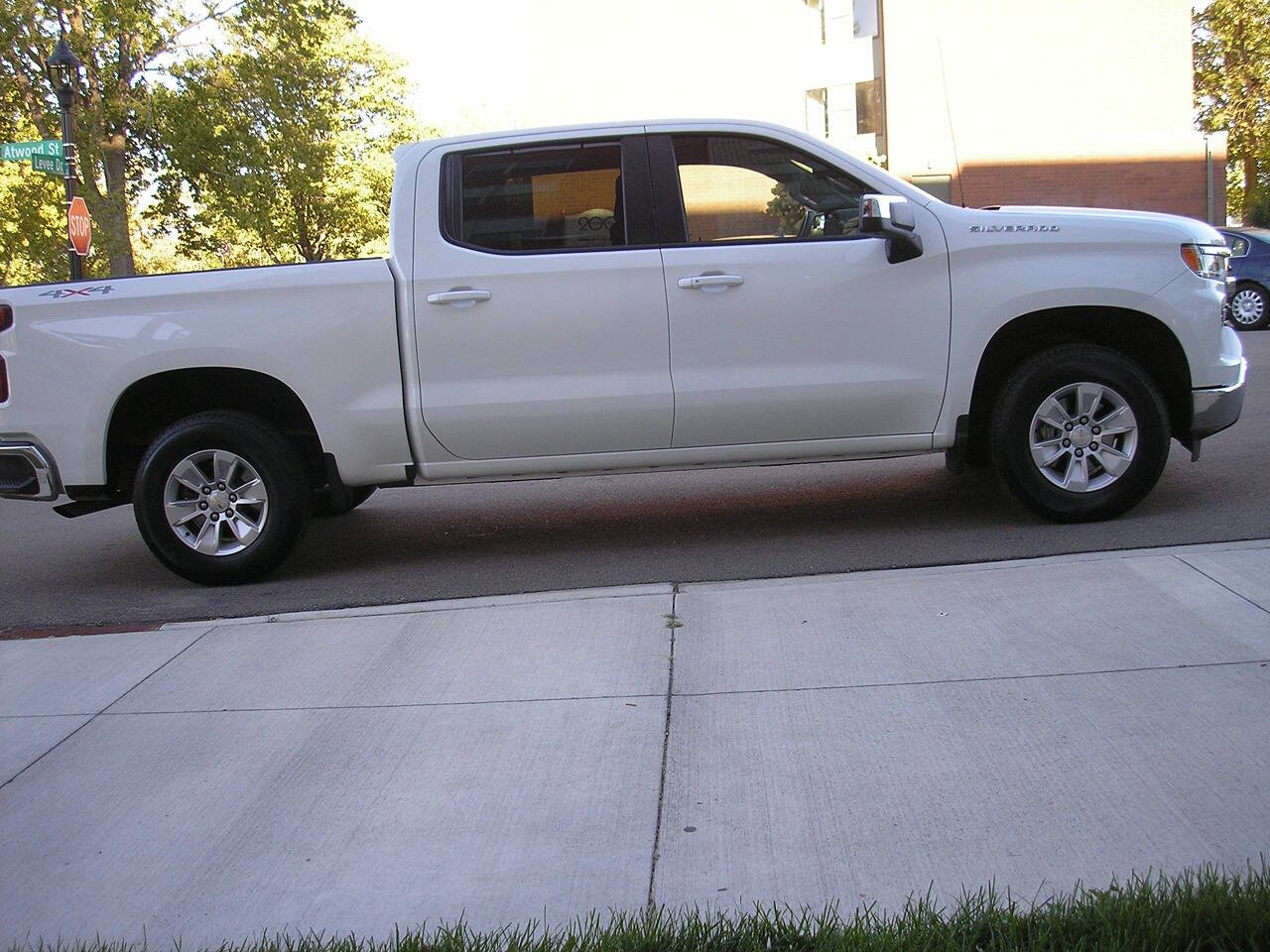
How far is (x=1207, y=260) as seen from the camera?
6391 millimetres

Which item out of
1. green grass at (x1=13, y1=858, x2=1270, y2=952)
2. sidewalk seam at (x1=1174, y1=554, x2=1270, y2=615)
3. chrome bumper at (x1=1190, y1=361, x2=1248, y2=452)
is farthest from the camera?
chrome bumper at (x1=1190, y1=361, x2=1248, y2=452)

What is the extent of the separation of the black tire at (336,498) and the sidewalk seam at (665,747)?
6.02ft

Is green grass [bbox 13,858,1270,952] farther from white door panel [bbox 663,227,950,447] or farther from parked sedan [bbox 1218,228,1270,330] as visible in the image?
parked sedan [bbox 1218,228,1270,330]

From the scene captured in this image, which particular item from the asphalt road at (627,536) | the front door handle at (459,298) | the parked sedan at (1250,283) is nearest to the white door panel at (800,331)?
the asphalt road at (627,536)

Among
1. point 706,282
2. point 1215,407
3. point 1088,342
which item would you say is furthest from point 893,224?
point 1215,407

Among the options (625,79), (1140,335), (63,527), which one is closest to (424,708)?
(1140,335)

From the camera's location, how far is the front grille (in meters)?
6.30

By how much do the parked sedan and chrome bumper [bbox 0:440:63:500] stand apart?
16.6 meters

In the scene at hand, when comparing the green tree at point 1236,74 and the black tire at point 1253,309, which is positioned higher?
the green tree at point 1236,74

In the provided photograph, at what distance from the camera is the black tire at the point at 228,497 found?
633 cm

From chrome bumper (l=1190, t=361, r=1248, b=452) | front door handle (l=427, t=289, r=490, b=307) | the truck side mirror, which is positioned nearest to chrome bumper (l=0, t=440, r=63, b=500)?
front door handle (l=427, t=289, r=490, b=307)

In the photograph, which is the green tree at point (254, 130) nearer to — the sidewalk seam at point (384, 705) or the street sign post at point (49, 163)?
the street sign post at point (49, 163)

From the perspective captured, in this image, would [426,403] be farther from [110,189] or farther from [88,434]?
[110,189]

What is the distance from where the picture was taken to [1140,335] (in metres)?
6.54
